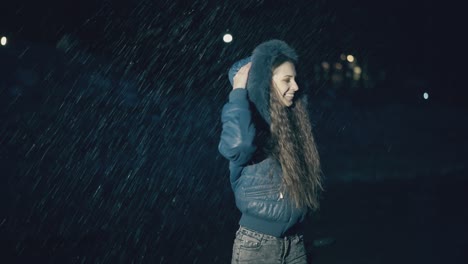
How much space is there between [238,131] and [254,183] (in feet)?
1.24

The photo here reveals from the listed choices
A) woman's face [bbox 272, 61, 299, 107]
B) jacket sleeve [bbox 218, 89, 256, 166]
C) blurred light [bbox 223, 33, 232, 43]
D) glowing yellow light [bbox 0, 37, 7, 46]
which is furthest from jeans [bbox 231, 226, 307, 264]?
blurred light [bbox 223, 33, 232, 43]

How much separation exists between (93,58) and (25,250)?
958 centimetres

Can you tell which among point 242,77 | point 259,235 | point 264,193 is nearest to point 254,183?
point 264,193

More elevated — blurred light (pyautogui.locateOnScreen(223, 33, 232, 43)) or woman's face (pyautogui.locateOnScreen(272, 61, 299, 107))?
blurred light (pyautogui.locateOnScreen(223, 33, 232, 43))

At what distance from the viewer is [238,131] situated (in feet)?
8.37

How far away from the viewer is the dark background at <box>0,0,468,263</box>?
6918mm

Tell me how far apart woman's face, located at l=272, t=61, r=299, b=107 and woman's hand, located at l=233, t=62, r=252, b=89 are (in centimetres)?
20

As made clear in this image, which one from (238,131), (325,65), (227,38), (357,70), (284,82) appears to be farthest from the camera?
(357,70)

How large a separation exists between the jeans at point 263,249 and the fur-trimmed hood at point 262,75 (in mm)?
777

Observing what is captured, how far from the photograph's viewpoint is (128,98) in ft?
53.1

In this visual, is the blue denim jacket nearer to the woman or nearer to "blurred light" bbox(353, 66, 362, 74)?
the woman

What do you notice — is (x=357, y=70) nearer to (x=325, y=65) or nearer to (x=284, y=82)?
(x=325, y=65)

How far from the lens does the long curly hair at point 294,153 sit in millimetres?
2746

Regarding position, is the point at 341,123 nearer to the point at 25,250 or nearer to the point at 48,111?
the point at 48,111
